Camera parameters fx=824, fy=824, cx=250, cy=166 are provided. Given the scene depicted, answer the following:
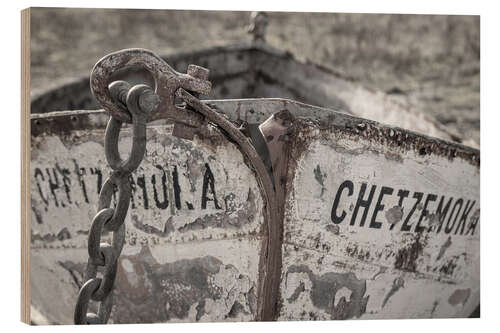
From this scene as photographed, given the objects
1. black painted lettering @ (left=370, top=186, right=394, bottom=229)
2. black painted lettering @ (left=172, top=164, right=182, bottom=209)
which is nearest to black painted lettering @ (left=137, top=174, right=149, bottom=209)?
black painted lettering @ (left=172, top=164, right=182, bottom=209)

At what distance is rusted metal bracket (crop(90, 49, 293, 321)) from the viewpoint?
5.97ft

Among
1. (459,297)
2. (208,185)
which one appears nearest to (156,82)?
(208,185)

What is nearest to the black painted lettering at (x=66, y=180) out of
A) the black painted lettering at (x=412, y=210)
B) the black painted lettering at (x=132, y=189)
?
the black painted lettering at (x=132, y=189)

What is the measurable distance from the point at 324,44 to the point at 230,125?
558 centimetres

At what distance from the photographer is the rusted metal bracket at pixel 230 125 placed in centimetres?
182

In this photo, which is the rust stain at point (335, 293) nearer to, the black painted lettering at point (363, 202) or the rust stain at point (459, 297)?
the black painted lettering at point (363, 202)

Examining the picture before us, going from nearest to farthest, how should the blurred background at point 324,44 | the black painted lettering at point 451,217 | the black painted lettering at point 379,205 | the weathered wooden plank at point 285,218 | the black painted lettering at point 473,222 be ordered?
the weathered wooden plank at point 285,218 → the black painted lettering at point 379,205 → the black painted lettering at point 451,217 → the black painted lettering at point 473,222 → the blurred background at point 324,44

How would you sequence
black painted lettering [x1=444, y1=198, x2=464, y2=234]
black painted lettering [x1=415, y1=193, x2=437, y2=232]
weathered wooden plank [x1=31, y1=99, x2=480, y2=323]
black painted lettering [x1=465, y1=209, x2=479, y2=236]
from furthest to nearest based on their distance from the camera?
1. black painted lettering [x1=465, y1=209, x2=479, y2=236]
2. black painted lettering [x1=444, y1=198, x2=464, y2=234]
3. black painted lettering [x1=415, y1=193, x2=437, y2=232]
4. weathered wooden plank [x1=31, y1=99, x2=480, y2=323]

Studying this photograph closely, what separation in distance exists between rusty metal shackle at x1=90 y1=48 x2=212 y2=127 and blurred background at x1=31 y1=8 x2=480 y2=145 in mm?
4764

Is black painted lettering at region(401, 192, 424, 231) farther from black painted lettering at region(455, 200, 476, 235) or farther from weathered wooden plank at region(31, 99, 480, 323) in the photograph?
black painted lettering at region(455, 200, 476, 235)

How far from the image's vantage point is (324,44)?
7641 millimetres

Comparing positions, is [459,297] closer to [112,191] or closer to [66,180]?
[66,180]

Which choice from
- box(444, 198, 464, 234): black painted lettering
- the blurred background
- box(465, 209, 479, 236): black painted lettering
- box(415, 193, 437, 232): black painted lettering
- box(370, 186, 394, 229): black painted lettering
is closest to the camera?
box(370, 186, 394, 229): black painted lettering
